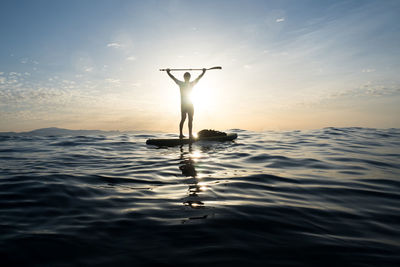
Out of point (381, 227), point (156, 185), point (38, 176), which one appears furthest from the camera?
point (38, 176)

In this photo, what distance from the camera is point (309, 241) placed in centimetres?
220

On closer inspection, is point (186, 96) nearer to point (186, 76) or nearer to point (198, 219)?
point (186, 76)

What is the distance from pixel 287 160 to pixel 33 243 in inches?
265

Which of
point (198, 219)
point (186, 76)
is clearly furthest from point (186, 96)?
point (198, 219)

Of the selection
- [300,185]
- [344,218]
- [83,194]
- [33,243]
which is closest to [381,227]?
[344,218]

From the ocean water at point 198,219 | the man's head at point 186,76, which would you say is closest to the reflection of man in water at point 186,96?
the man's head at point 186,76

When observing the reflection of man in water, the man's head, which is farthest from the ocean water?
the man's head

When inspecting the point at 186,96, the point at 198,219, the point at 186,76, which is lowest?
the point at 198,219

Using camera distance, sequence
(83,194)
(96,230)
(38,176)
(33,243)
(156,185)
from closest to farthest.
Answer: (33,243) → (96,230) → (83,194) → (156,185) → (38,176)

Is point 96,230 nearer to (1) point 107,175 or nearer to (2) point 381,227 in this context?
(1) point 107,175

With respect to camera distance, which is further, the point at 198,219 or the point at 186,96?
the point at 186,96

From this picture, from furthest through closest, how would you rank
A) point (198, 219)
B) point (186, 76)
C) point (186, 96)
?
point (186, 96)
point (186, 76)
point (198, 219)

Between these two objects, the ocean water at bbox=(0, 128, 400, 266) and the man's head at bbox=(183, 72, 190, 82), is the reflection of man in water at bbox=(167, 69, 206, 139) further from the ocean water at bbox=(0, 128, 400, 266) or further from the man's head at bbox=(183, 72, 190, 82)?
the ocean water at bbox=(0, 128, 400, 266)

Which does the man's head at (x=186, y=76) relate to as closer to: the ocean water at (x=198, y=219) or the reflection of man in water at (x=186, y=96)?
the reflection of man in water at (x=186, y=96)
